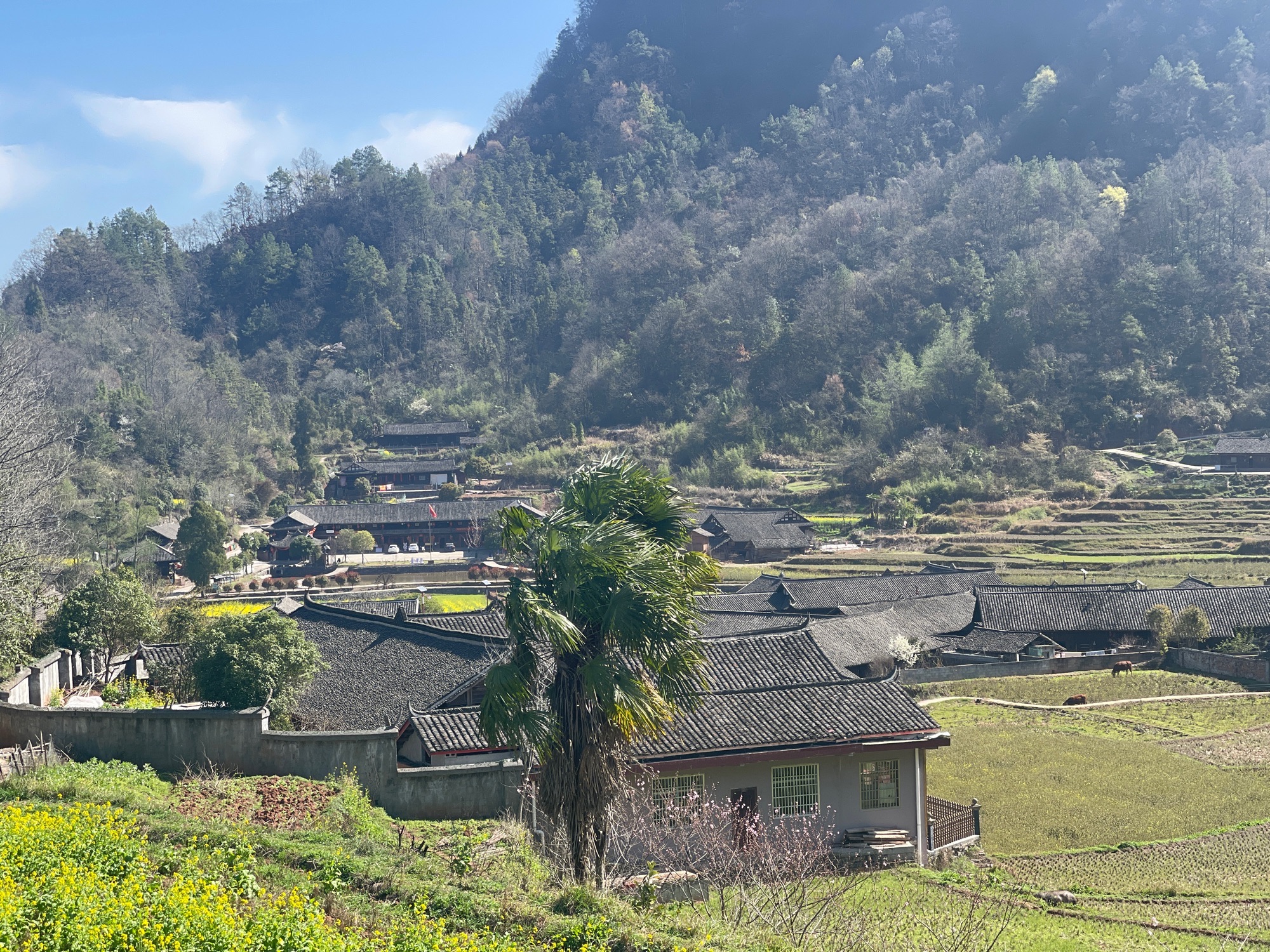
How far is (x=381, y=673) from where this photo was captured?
23938mm

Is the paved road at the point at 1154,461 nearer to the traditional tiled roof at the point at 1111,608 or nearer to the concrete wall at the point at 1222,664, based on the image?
the traditional tiled roof at the point at 1111,608

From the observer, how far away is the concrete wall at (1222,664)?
112 feet

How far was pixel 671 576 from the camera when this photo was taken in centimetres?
1284

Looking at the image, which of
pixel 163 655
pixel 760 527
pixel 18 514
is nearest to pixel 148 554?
pixel 760 527

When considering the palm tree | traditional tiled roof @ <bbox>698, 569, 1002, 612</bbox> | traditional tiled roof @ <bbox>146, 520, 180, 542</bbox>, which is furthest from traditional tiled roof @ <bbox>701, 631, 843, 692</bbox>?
traditional tiled roof @ <bbox>146, 520, 180, 542</bbox>

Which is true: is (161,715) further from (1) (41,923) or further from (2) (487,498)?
(2) (487,498)

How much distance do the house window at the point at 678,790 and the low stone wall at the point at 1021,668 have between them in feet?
62.8

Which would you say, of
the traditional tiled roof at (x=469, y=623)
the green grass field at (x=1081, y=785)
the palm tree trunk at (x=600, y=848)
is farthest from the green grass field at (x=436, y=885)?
the traditional tiled roof at (x=469, y=623)

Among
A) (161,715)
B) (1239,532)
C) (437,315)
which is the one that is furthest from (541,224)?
(161,715)

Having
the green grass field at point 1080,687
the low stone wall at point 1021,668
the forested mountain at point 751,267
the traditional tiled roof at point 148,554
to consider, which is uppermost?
the forested mountain at point 751,267

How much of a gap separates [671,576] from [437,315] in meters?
108

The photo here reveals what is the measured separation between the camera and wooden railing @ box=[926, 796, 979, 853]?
18.3 m

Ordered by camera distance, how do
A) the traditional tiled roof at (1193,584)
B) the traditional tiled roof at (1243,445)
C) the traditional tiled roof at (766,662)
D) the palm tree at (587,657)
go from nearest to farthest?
the palm tree at (587,657)
the traditional tiled roof at (766,662)
the traditional tiled roof at (1193,584)
the traditional tiled roof at (1243,445)

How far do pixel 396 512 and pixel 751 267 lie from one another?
58269 millimetres
